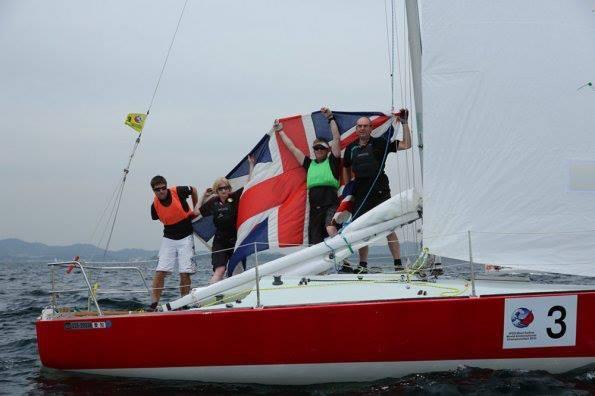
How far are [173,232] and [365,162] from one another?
7.62 feet

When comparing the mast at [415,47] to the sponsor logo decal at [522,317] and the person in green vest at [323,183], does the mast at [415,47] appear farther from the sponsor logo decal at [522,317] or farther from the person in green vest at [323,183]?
the sponsor logo decal at [522,317]

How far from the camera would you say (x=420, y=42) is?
6.01m

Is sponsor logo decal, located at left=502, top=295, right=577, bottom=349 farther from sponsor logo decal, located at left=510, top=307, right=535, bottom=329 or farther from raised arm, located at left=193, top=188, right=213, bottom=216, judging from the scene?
raised arm, located at left=193, top=188, right=213, bottom=216

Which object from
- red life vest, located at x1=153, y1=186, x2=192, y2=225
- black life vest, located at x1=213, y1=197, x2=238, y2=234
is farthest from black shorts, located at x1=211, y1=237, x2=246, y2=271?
red life vest, located at x1=153, y1=186, x2=192, y2=225

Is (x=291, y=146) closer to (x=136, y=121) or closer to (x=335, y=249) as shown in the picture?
(x=335, y=249)

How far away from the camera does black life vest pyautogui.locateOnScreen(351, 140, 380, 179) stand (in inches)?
261

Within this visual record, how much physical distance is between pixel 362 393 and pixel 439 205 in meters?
1.70

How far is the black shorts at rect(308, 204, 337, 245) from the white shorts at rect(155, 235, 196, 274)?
1387 millimetres

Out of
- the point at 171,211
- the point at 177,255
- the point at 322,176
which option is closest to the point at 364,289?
the point at 322,176

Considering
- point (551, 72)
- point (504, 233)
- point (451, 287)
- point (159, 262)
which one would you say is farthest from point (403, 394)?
point (159, 262)

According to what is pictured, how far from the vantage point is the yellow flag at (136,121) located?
23.6ft

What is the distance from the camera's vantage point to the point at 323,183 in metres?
6.84

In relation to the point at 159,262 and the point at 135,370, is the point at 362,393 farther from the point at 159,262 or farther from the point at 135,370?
the point at 159,262

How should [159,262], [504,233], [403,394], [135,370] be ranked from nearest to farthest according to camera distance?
[403,394] → [504,233] → [135,370] → [159,262]
